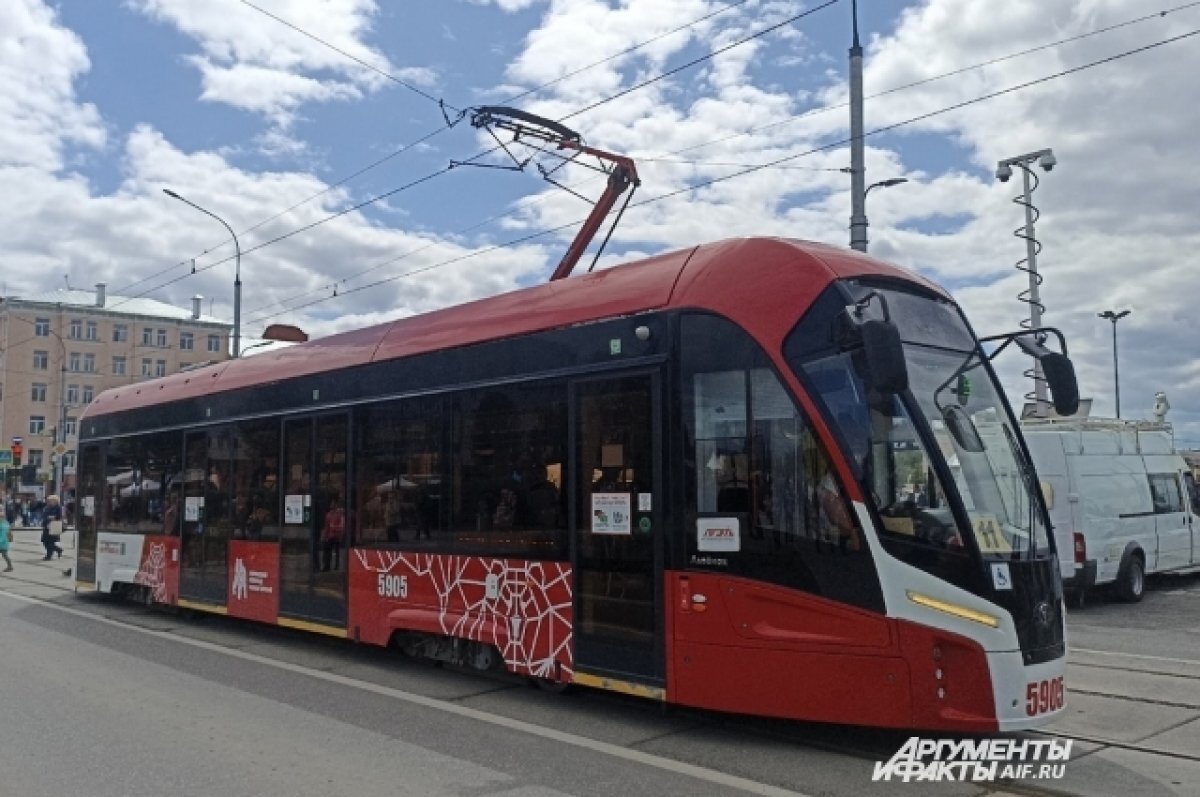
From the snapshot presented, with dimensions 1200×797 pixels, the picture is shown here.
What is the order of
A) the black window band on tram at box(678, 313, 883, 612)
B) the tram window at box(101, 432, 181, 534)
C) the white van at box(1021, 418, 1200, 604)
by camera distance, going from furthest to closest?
the white van at box(1021, 418, 1200, 604)
the tram window at box(101, 432, 181, 534)
the black window band on tram at box(678, 313, 883, 612)

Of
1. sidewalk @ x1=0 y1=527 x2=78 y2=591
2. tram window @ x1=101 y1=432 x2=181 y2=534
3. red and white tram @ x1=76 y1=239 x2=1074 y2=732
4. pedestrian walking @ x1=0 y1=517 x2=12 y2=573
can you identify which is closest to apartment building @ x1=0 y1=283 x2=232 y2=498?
sidewalk @ x1=0 y1=527 x2=78 y2=591

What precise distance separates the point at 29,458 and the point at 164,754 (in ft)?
266

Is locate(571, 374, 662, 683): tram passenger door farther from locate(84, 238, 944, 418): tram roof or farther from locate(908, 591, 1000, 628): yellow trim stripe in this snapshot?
locate(908, 591, 1000, 628): yellow trim stripe

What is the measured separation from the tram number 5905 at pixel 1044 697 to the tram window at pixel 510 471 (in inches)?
128

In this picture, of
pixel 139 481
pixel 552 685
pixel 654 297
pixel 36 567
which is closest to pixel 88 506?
pixel 139 481

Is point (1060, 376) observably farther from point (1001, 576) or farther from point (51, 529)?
point (51, 529)

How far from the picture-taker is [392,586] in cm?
952

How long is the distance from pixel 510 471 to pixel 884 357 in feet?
11.0

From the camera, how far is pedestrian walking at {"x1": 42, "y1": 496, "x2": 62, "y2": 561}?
25.4 metres

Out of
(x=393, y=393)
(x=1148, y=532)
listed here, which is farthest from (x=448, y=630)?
(x=1148, y=532)

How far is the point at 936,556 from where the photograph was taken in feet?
20.3

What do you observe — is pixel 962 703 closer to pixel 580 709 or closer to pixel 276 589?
pixel 580 709

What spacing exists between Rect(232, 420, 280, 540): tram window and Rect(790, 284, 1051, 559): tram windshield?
6.83 meters

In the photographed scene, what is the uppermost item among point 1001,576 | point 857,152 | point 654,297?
point 857,152
